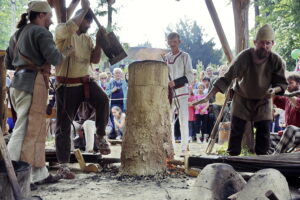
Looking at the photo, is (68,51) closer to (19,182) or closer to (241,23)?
(19,182)

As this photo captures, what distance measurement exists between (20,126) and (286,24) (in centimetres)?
1525

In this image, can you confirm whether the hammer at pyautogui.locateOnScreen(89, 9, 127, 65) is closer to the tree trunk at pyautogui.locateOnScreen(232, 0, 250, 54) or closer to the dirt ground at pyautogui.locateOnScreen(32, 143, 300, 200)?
the dirt ground at pyautogui.locateOnScreen(32, 143, 300, 200)

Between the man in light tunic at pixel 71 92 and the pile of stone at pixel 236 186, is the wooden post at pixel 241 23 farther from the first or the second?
the pile of stone at pixel 236 186

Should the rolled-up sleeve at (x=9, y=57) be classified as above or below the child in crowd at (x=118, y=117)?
above

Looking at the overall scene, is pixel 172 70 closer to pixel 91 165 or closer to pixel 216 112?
pixel 91 165

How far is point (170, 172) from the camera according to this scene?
479cm

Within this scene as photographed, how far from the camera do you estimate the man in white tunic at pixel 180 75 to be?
6.41 m

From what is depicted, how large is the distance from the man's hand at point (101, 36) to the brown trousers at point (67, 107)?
1.71 ft

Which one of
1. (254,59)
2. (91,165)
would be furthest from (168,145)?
(254,59)

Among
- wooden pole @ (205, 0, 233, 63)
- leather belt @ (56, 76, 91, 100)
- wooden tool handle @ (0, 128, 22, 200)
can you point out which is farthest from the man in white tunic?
wooden tool handle @ (0, 128, 22, 200)

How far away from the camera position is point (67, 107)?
15.0 ft

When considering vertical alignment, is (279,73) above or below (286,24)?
below

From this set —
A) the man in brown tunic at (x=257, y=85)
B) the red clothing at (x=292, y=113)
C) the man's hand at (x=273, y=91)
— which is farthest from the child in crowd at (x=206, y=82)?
the man's hand at (x=273, y=91)

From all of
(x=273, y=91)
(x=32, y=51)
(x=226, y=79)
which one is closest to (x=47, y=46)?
(x=32, y=51)
